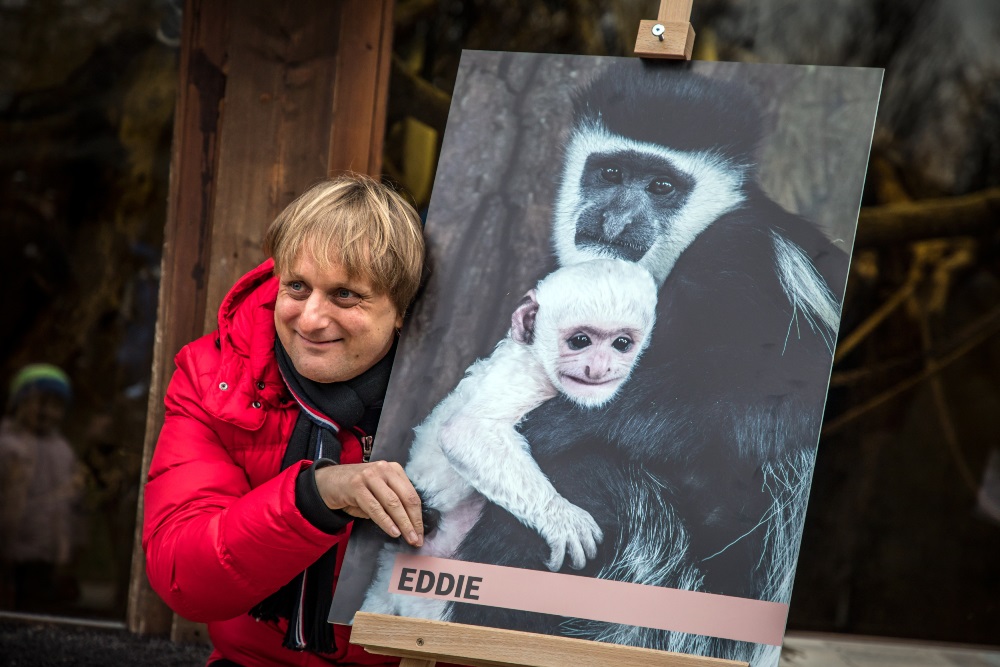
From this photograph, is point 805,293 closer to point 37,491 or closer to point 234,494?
point 234,494

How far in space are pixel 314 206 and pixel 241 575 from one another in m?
0.55

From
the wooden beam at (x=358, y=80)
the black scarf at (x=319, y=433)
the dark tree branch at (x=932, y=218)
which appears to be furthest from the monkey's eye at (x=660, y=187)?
the dark tree branch at (x=932, y=218)

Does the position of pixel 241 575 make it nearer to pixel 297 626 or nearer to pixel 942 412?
pixel 297 626

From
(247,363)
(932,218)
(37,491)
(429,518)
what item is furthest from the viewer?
(932,218)

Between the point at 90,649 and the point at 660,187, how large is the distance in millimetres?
1848

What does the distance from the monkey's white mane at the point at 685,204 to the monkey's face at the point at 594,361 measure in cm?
10

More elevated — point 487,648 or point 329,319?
point 329,319

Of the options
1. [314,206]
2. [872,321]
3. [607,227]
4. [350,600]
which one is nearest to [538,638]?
[350,600]

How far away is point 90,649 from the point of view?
2.45 m

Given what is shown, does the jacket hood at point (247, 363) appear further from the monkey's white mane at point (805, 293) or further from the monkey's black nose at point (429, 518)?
the monkey's white mane at point (805, 293)

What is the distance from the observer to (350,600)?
134cm

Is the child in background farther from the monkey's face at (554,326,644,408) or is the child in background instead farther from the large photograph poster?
the monkey's face at (554,326,644,408)

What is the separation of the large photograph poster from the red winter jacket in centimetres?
13

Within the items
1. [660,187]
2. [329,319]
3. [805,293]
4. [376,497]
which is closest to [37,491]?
[329,319]
